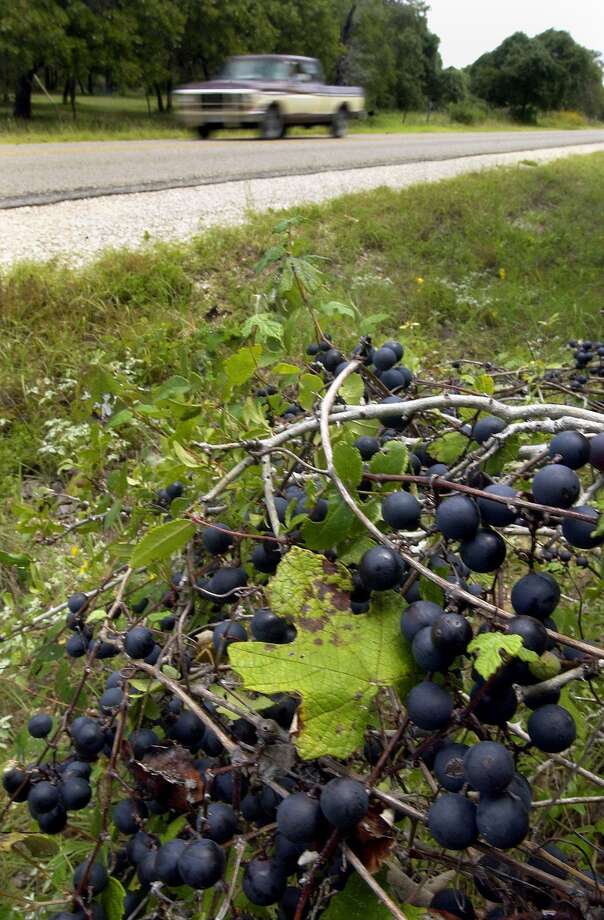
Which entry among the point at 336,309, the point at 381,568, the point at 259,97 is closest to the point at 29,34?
the point at 259,97

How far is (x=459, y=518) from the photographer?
78 cm

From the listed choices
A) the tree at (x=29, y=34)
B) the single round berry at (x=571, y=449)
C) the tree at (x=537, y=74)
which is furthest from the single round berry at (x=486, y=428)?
the tree at (x=537, y=74)

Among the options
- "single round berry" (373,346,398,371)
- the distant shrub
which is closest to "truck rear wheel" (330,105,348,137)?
"single round berry" (373,346,398,371)

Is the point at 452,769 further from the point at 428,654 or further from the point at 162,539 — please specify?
the point at 162,539

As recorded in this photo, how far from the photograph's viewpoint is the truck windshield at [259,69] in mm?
14484

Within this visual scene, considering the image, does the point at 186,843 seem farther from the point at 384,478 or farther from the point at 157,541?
the point at 384,478

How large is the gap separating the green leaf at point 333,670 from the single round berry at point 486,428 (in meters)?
0.27

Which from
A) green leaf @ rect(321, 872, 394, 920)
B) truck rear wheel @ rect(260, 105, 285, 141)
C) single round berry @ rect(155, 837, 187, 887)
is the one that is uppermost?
truck rear wheel @ rect(260, 105, 285, 141)

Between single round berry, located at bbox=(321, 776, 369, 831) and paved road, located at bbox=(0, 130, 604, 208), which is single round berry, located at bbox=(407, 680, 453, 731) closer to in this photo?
single round berry, located at bbox=(321, 776, 369, 831)

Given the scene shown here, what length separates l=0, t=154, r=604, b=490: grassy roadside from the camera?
3.56 meters

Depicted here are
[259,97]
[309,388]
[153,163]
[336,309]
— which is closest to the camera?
[309,388]

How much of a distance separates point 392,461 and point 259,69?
15.7 m

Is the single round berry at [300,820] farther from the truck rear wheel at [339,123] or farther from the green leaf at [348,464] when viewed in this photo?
the truck rear wheel at [339,123]

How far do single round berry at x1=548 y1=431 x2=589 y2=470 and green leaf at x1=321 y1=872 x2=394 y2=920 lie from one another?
545 mm
